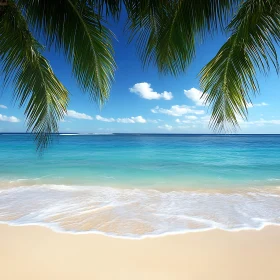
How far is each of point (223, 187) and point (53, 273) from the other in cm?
603

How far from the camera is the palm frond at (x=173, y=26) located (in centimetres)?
304

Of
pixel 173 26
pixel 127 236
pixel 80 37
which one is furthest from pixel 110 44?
pixel 127 236

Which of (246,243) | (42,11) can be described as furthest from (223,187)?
(42,11)

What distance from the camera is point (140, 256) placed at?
2561mm

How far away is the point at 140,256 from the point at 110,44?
2802mm

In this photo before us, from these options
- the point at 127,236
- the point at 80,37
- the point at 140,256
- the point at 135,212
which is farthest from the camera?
the point at 135,212

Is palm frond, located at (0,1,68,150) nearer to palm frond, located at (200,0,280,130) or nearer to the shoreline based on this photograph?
the shoreline

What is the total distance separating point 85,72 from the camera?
11.7 feet

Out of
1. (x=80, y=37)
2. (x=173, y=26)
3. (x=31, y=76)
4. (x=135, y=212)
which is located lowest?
(x=135, y=212)

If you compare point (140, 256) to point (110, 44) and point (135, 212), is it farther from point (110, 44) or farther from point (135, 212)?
point (110, 44)

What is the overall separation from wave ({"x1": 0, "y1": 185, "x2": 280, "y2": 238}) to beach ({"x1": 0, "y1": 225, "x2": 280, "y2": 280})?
27 centimetres

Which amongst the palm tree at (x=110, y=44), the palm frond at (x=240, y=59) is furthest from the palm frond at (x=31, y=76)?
the palm frond at (x=240, y=59)

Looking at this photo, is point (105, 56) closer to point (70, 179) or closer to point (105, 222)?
point (105, 222)

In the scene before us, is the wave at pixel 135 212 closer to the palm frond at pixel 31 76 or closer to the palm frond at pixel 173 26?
the palm frond at pixel 31 76
